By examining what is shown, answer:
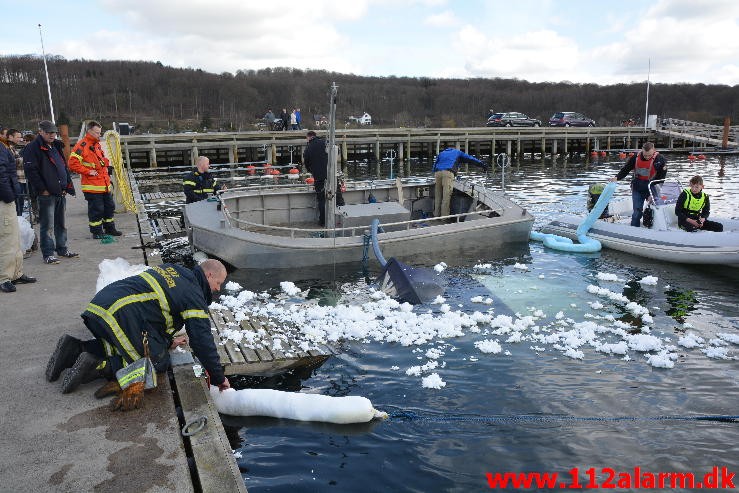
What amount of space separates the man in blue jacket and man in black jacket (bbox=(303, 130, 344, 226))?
7.76ft

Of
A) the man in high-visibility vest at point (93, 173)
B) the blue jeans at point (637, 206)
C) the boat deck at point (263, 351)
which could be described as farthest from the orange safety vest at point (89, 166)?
the blue jeans at point (637, 206)

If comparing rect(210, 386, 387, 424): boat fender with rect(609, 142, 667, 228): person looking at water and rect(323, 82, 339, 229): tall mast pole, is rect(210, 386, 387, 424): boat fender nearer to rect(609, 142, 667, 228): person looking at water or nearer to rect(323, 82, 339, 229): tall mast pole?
rect(323, 82, 339, 229): tall mast pole

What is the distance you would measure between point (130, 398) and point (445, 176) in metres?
9.42

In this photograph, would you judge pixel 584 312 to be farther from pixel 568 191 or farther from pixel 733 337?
pixel 568 191

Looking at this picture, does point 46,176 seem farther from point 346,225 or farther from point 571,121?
point 571,121

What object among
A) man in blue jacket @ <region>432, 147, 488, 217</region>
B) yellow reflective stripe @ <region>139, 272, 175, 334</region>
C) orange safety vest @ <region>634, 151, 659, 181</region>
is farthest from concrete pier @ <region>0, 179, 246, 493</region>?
orange safety vest @ <region>634, 151, 659, 181</region>

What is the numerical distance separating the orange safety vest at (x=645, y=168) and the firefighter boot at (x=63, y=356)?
10.8 metres

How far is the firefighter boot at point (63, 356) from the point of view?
175 inches

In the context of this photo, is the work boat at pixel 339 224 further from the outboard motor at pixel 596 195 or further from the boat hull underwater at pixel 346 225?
the outboard motor at pixel 596 195

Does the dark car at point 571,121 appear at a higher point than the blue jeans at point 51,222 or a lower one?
higher

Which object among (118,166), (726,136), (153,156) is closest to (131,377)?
(118,166)

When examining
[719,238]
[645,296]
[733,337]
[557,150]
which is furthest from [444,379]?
[557,150]

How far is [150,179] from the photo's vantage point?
78.5 feet

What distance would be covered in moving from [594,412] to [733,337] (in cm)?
301
